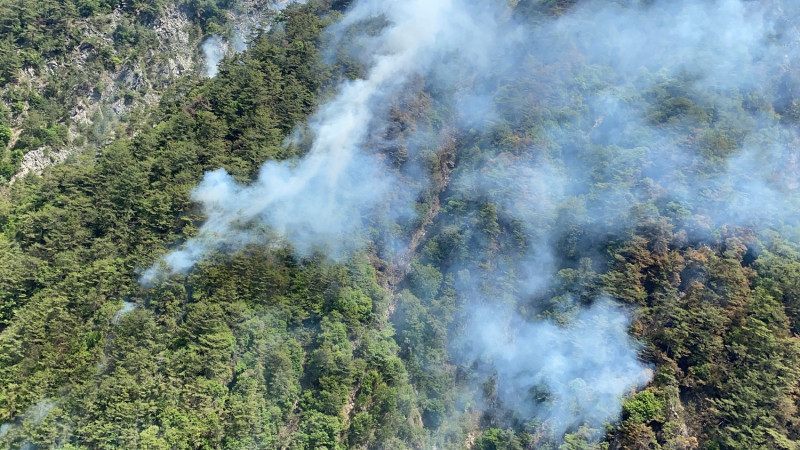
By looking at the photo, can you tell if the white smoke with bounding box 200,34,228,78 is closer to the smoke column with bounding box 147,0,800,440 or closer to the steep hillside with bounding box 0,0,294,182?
the steep hillside with bounding box 0,0,294,182

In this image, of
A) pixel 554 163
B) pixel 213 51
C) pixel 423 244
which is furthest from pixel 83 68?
pixel 554 163

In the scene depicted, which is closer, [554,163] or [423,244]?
[423,244]

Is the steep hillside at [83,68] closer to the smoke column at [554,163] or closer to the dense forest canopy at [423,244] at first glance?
the dense forest canopy at [423,244]

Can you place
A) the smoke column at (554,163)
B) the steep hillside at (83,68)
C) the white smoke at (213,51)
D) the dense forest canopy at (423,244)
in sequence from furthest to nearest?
the white smoke at (213,51) < the steep hillside at (83,68) < the smoke column at (554,163) < the dense forest canopy at (423,244)

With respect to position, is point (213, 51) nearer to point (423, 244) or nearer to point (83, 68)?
point (83, 68)

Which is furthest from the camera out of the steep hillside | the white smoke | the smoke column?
the white smoke

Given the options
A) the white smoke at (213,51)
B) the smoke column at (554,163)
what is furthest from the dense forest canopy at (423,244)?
the white smoke at (213,51)

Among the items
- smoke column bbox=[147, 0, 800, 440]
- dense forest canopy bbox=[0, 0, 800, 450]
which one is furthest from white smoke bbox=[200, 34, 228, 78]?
smoke column bbox=[147, 0, 800, 440]

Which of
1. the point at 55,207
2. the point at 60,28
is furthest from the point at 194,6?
the point at 55,207
